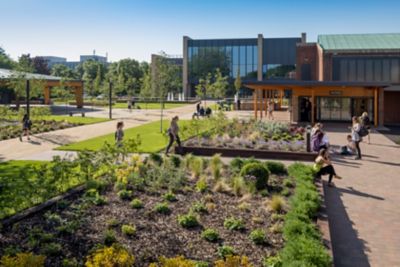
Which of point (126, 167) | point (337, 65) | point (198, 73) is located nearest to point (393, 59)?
point (337, 65)

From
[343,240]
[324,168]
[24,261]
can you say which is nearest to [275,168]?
[324,168]

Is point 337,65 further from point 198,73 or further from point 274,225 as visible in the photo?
point 198,73

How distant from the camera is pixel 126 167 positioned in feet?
43.2

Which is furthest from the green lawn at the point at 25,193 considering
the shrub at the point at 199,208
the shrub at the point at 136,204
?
the shrub at the point at 199,208

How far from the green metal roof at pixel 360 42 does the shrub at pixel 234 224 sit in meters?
35.6

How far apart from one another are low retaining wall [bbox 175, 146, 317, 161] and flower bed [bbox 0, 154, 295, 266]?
4.82m

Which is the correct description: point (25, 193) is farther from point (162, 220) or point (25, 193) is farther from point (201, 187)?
point (201, 187)

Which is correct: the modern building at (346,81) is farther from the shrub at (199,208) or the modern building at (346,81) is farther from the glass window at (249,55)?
the glass window at (249,55)

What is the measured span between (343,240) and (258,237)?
196 centimetres

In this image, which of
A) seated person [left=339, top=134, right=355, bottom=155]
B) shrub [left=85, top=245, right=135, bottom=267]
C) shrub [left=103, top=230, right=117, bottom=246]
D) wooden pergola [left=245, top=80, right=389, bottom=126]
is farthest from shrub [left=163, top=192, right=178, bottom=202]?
wooden pergola [left=245, top=80, right=389, bottom=126]

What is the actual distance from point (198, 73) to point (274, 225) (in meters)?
74.5

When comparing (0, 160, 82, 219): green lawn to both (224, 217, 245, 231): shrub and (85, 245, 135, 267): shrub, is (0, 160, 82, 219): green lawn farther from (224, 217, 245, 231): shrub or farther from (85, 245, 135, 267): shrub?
(224, 217, 245, 231): shrub

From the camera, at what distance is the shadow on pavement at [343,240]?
798 centimetres

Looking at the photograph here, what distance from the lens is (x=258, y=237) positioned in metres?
8.38
